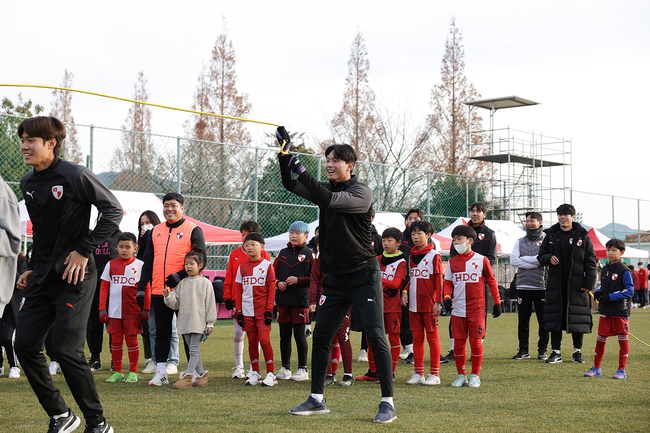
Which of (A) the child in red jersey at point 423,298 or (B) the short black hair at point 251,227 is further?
(B) the short black hair at point 251,227

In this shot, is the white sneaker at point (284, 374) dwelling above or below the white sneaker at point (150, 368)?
above

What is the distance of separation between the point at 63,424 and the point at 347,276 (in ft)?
6.95

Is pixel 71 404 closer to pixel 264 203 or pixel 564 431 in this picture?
pixel 564 431

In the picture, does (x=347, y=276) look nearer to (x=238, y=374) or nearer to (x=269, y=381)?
(x=269, y=381)

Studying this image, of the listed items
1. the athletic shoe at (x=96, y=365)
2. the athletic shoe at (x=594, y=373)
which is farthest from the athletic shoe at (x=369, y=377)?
the athletic shoe at (x=96, y=365)

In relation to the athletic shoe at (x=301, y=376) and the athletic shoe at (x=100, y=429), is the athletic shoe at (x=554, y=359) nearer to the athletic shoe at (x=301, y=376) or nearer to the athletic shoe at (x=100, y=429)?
the athletic shoe at (x=301, y=376)

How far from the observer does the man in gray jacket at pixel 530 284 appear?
8.66 meters

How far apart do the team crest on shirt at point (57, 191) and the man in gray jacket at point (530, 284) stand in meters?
6.49

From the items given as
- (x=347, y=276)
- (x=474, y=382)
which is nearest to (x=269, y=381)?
(x=474, y=382)

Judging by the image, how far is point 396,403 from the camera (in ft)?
17.2

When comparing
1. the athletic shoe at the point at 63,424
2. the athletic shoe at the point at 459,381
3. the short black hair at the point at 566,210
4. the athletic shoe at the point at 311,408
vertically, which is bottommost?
the athletic shoe at the point at 459,381

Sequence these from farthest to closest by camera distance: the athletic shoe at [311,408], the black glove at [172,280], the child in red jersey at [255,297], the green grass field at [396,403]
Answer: the child in red jersey at [255,297] < the black glove at [172,280] < the athletic shoe at [311,408] < the green grass field at [396,403]

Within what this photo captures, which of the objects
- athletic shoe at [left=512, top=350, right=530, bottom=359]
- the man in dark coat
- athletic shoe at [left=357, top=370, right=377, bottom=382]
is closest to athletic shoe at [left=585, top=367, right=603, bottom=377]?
the man in dark coat

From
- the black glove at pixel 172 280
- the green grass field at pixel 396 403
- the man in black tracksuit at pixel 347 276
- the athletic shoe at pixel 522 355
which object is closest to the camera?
the green grass field at pixel 396 403
